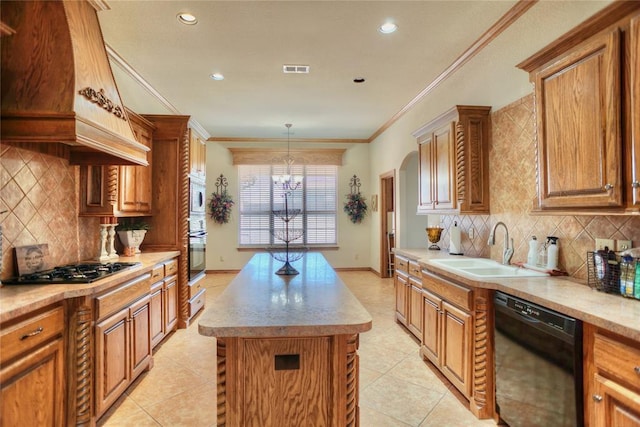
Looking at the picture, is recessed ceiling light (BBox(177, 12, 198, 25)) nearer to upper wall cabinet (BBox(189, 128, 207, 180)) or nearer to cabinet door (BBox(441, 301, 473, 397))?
upper wall cabinet (BBox(189, 128, 207, 180))

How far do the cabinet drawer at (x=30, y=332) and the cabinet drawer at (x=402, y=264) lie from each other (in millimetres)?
3027

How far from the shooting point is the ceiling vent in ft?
12.5

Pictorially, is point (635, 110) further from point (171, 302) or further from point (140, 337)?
point (171, 302)

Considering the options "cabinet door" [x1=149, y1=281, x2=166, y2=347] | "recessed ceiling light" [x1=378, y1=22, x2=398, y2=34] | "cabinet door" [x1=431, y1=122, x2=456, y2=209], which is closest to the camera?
"recessed ceiling light" [x1=378, y1=22, x2=398, y2=34]

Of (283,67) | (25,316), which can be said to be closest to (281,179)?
(283,67)

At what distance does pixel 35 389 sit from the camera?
1.72 metres

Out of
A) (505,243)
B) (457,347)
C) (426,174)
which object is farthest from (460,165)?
(457,347)

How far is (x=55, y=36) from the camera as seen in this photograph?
196 centimetres

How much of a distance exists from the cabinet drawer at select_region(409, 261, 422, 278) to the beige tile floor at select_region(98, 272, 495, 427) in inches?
29.6

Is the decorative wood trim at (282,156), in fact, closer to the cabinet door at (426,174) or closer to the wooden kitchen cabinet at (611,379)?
the cabinet door at (426,174)

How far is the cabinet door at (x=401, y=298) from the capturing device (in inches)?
148

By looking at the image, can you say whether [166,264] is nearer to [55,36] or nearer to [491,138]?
[55,36]

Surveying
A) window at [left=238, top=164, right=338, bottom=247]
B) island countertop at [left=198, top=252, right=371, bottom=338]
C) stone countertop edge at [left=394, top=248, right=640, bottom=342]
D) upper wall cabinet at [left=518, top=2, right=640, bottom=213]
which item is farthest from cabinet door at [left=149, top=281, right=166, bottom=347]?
window at [left=238, top=164, right=338, bottom=247]

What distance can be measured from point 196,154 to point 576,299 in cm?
429
